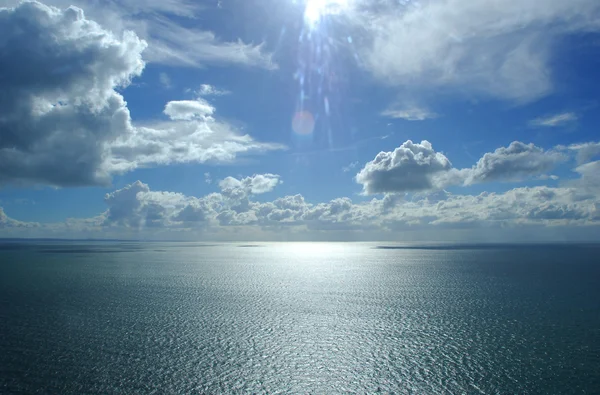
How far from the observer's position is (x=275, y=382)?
33.9m

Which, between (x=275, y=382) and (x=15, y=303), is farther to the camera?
(x=15, y=303)

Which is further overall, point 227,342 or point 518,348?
point 227,342

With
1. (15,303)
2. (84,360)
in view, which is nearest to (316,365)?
(84,360)

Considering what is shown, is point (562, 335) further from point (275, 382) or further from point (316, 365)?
point (275, 382)

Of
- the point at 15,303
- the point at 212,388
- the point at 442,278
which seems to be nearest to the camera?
the point at 212,388

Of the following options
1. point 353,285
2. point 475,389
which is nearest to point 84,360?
point 475,389

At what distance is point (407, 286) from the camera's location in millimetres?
95875

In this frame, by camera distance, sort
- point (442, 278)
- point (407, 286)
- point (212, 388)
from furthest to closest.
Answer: point (442, 278)
point (407, 286)
point (212, 388)

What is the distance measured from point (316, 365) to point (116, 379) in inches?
779

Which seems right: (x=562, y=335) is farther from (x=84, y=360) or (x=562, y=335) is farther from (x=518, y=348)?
(x=84, y=360)

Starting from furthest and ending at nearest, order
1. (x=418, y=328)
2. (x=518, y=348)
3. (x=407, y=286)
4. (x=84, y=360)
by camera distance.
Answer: (x=407, y=286) < (x=418, y=328) < (x=518, y=348) < (x=84, y=360)

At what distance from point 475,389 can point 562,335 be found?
24.2m

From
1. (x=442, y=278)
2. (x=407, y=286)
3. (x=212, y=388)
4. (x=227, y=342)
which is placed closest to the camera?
(x=212, y=388)

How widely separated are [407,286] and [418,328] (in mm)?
45066
